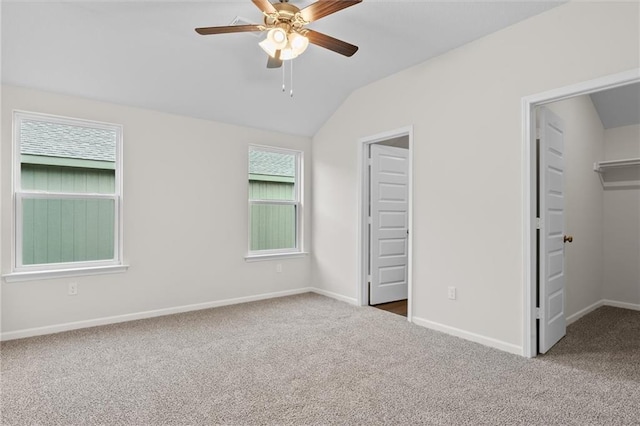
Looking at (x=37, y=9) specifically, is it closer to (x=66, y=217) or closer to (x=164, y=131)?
(x=164, y=131)

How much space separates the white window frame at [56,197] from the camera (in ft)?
11.1

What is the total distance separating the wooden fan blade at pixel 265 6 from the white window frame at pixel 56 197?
2404 millimetres

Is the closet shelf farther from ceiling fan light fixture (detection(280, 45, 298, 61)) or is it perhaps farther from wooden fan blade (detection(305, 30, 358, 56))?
ceiling fan light fixture (detection(280, 45, 298, 61))

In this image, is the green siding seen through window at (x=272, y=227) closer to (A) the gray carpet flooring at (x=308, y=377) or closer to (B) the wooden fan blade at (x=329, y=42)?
(A) the gray carpet flooring at (x=308, y=377)

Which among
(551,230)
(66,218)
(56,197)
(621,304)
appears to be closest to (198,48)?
(56,197)

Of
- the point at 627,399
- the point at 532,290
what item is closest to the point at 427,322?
the point at 532,290

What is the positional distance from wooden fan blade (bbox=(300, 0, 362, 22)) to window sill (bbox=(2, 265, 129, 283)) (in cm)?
311

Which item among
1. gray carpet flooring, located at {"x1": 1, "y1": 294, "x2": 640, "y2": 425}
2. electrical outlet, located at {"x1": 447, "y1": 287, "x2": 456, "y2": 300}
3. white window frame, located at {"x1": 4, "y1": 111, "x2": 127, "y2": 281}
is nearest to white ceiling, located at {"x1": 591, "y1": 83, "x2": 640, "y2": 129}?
gray carpet flooring, located at {"x1": 1, "y1": 294, "x2": 640, "y2": 425}

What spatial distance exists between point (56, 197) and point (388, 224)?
368 centimetres

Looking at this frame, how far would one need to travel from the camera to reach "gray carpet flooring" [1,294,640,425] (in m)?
2.09

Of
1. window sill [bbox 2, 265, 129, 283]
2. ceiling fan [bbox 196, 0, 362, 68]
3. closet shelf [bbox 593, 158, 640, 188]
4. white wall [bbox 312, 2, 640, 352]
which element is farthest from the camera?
closet shelf [bbox 593, 158, 640, 188]

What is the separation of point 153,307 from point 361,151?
300cm

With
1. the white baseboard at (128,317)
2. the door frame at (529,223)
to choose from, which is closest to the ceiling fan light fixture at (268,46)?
the door frame at (529,223)

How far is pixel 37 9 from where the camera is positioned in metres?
2.78
